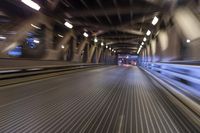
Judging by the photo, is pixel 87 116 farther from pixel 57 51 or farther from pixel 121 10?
pixel 57 51

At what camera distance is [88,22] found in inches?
832

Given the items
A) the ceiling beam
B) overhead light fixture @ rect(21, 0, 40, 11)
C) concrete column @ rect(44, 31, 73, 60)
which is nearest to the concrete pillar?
the ceiling beam

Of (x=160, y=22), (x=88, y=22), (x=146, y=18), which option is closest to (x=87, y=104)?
(x=160, y=22)

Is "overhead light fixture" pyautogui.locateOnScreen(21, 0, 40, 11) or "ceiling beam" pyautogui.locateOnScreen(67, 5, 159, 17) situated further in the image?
"ceiling beam" pyautogui.locateOnScreen(67, 5, 159, 17)

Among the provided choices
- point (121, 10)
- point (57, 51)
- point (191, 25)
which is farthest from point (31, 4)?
point (191, 25)

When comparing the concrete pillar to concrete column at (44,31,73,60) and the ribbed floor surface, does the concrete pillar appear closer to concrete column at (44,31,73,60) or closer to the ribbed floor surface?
the ribbed floor surface

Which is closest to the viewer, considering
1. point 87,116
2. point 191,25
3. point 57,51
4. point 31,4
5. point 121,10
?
point 87,116

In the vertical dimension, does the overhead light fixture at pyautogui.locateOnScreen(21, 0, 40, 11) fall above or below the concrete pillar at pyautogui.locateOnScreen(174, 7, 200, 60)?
above

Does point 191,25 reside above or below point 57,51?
above

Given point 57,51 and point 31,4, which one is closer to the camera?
point 31,4

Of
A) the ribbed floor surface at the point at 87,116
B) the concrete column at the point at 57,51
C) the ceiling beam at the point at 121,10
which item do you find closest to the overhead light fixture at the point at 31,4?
the concrete column at the point at 57,51

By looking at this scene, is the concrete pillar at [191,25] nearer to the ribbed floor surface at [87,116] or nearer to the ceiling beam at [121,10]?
the ceiling beam at [121,10]

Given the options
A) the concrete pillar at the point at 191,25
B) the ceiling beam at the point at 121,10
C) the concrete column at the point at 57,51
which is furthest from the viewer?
the concrete column at the point at 57,51

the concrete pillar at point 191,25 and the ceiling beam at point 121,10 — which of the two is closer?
the concrete pillar at point 191,25
